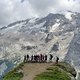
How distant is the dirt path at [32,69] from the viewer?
63538 millimetres

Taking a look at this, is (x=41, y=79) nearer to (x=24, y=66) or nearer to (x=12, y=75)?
(x=12, y=75)

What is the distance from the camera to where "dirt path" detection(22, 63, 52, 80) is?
63.5 meters

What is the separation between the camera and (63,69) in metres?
67.9

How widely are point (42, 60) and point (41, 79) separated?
24.0m

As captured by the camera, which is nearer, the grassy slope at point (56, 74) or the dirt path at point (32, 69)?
the grassy slope at point (56, 74)

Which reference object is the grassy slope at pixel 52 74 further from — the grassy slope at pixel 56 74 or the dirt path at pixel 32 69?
the dirt path at pixel 32 69

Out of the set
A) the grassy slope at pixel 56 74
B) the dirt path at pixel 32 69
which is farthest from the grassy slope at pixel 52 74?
the dirt path at pixel 32 69

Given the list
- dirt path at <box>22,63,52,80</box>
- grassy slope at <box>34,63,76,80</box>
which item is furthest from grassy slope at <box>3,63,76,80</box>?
dirt path at <box>22,63,52,80</box>

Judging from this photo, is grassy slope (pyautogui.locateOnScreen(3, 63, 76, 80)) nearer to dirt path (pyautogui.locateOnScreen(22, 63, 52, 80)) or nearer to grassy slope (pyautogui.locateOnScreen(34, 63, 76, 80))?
grassy slope (pyautogui.locateOnScreen(34, 63, 76, 80))

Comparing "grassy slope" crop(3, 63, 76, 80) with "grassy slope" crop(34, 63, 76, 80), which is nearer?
"grassy slope" crop(34, 63, 76, 80)

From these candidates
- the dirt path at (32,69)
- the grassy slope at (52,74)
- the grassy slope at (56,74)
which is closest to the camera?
the grassy slope at (56,74)

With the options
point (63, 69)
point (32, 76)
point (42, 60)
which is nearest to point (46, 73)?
point (32, 76)

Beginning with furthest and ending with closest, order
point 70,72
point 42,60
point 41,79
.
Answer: point 42,60 → point 70,72 → point 41,79

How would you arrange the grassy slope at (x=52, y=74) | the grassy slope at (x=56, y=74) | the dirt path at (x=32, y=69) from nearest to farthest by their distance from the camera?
the grassy slope at (x=56, y=74), the grassy slope at (x=52, y=74), the dirt path at (x=32, y=69)
